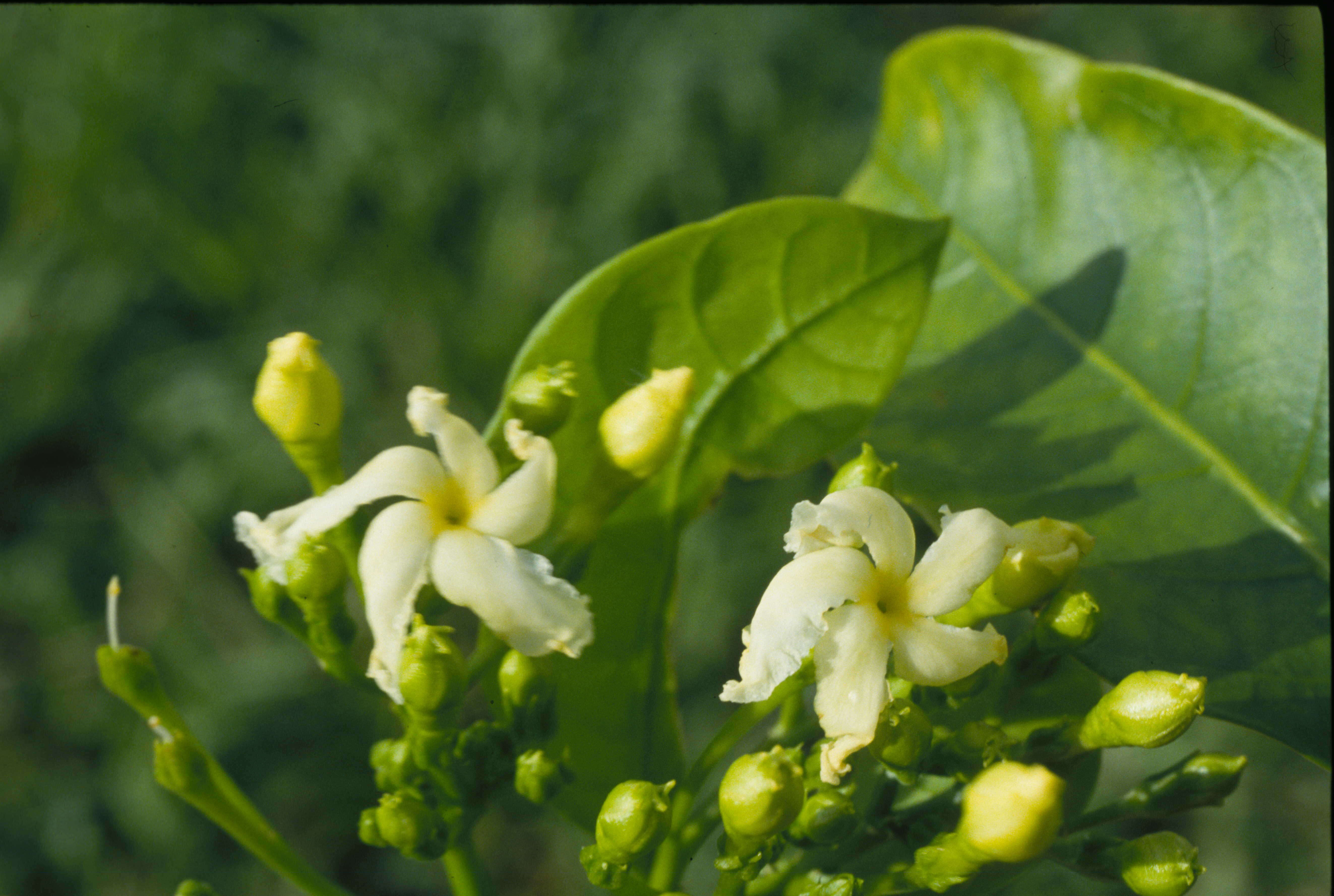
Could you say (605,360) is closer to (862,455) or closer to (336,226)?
(862,455)

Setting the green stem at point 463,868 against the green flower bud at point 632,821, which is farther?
the green stem at point 463,868

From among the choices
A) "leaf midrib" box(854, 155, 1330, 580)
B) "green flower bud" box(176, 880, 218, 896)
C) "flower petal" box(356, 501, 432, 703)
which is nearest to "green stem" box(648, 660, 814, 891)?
"flower petal" box(356, 501, 432, 703)

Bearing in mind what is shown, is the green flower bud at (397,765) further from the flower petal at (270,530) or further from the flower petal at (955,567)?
the flower petal at (955,567)

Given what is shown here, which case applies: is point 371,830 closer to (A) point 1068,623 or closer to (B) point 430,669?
(B) point 430,669

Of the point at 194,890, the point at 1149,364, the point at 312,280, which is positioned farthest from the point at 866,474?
the point at 312,280

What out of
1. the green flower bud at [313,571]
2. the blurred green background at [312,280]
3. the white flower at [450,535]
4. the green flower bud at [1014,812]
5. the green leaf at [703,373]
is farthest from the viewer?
the blurred green background at [312,280]

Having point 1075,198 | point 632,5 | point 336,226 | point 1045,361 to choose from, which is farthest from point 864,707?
point 632,5

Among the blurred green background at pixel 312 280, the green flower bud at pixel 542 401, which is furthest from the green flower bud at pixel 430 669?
the blurred green background at pixel 312 280
